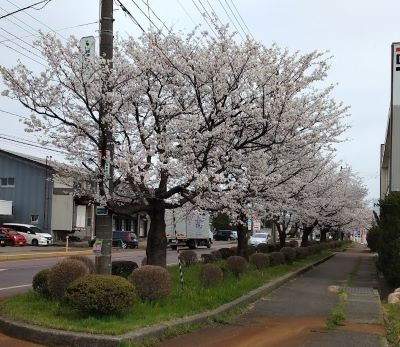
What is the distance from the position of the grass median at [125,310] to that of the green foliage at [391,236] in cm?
507

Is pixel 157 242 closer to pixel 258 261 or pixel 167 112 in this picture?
pixel 167 112

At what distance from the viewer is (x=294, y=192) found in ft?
63.4

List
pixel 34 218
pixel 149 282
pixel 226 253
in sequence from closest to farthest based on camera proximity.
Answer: pixel 149 282 → pixel 226 253 → pixel 34 218

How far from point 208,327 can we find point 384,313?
4506mm

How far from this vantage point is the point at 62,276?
31.7 ft

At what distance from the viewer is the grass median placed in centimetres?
789

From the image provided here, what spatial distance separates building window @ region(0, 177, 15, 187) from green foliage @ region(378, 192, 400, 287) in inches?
1600

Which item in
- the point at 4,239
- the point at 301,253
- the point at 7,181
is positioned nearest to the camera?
the point at 301,253

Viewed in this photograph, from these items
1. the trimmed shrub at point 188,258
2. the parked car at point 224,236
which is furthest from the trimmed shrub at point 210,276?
the parked car at point 224,236

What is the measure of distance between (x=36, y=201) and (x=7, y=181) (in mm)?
3856

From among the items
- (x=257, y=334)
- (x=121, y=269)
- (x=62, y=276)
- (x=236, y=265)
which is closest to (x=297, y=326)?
(x=257, y=334)

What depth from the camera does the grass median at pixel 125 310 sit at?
7895 millimetres

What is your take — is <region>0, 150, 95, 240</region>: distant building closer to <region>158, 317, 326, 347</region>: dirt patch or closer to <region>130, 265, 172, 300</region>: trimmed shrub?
<region>130, 265, 172, 300</region>: trimmed shrub

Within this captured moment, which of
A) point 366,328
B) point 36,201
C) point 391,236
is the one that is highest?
point 36,201
